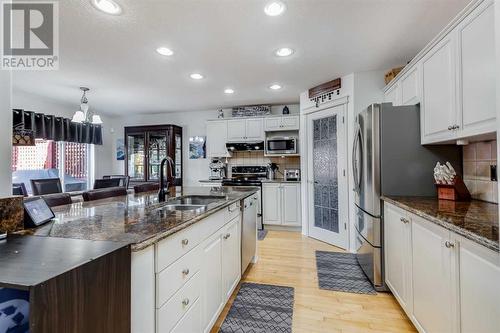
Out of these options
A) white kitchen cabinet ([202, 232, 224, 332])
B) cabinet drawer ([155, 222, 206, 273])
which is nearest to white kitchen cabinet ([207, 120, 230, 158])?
white kitchen cabinet ([202, 232, 224, 332])

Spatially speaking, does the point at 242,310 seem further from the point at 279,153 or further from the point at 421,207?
the point at 279,153

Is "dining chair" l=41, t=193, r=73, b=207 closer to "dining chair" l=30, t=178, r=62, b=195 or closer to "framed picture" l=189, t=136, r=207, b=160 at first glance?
"dining chair" l=30, t=178, r=62, b=195

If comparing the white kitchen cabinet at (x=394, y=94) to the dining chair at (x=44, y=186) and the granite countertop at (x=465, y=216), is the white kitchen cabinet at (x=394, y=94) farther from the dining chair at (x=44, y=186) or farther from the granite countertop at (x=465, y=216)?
the dining chair at (x=44, y=186)

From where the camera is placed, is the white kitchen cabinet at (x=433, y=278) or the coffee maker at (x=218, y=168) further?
the coffee maker at (x=218, y=168)

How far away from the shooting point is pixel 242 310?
6.40ft

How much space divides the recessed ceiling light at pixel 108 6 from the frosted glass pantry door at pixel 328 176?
2.79 meters

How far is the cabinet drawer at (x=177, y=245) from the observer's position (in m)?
1.06

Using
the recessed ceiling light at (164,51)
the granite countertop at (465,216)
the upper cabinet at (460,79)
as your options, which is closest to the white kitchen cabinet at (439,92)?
the upper cabinet at (460,79)

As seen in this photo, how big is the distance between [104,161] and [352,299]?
571cm

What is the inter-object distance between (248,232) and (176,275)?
147 centimetres

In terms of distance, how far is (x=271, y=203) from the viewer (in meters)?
4.41

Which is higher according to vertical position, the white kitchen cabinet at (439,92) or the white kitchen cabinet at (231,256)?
the white kitchen cabinet at (439,92)

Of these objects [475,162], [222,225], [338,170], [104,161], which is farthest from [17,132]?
[475,162]

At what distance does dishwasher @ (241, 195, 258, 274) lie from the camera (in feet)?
7.86
